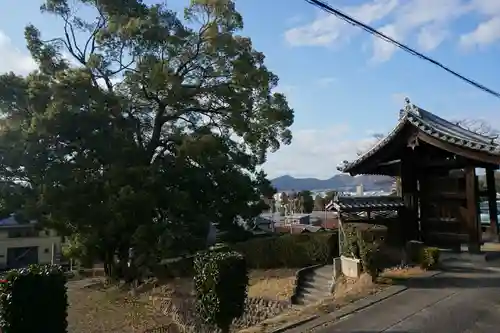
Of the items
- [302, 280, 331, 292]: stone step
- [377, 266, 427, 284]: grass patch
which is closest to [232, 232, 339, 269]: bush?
[302, 280, 331, 292]: stone step

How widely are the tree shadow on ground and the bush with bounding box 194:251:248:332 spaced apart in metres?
4.76

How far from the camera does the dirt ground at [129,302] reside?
483 inches

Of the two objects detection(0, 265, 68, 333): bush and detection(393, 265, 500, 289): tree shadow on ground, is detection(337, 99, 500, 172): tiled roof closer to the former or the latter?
detection(393, 265, 500, 289): tree shadow on ground

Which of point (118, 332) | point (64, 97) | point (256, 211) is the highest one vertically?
point (64, 97)

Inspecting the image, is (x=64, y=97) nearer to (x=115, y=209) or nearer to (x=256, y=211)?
(x=115, y=209)

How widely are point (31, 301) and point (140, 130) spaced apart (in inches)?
561

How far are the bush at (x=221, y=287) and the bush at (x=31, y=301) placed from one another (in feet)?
6.67

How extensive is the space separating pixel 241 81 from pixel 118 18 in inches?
216

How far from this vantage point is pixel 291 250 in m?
17.4

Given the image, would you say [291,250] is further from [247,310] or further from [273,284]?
[247,310]

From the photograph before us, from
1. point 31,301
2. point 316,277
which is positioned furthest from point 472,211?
point 31,301

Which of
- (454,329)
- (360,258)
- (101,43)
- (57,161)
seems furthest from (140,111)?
(454,329)

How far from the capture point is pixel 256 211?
65.3ft

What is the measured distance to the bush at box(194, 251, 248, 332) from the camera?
248 inches
